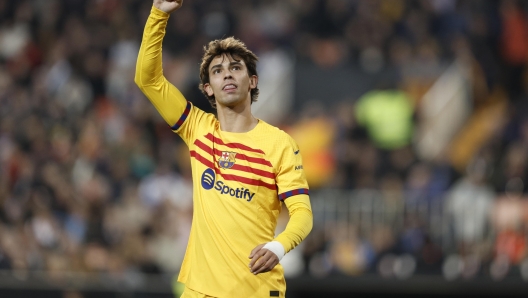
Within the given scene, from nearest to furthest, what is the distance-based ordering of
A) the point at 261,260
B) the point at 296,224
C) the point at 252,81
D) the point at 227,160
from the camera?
the point at 261,260 → the point at 296,224 → the point at 227,160 → the point at 252,81

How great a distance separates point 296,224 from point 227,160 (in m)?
0.61

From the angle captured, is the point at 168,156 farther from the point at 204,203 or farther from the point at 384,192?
the point at 204,203

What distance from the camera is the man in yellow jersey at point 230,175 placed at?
6.03 metres

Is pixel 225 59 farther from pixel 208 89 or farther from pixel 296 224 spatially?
pixel 296 224

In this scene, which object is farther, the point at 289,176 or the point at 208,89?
the point at 208,89

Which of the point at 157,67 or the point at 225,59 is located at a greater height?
the point at 225,59

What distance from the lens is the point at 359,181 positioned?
13180 millimetres

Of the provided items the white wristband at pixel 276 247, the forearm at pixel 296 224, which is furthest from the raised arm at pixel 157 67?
the white wristband at pixel 276 247

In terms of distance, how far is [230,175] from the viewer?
6.13 meters

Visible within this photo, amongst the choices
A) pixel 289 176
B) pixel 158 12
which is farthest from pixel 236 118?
pixel 158 12

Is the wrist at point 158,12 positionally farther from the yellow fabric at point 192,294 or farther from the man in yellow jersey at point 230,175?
the yellow fabric at point 192,294

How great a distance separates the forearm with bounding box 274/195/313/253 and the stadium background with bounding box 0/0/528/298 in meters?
5.78

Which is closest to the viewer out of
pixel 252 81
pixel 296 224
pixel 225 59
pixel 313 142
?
pixel 296 224

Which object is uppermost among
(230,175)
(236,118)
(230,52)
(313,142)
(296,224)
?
(313,142)
